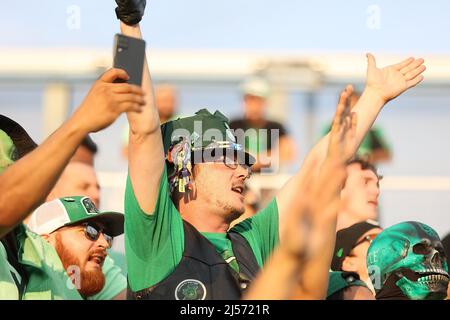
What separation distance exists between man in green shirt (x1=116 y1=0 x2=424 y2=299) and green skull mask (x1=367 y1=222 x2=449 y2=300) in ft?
1.31

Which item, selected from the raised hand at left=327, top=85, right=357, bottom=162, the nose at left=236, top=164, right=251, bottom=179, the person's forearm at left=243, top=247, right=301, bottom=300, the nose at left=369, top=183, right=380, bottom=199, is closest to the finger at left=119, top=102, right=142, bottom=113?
the raised hand at left=327, top=85, right=357, bottom=162

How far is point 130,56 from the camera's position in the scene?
315cm

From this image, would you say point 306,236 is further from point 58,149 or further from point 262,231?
point 262,231

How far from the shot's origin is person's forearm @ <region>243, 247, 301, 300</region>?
8.16 ft

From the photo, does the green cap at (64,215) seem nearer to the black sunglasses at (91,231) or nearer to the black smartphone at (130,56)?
the black sunglasses at (91,231)

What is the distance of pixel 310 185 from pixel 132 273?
1.29m

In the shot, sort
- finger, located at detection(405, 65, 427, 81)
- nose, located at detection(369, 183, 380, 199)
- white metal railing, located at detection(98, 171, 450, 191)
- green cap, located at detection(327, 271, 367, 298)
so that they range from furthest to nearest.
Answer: white metal railing, located at detection(98, 171, 450, 191) → nose, located at detection(369, 183, 380, 199) → finger, located at detection(405, 65, 427, 81) → green cap, located at detection(327, 271, 367, 298)

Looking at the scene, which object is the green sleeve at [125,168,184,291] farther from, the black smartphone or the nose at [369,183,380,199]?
the nose at [369,183,380,199]

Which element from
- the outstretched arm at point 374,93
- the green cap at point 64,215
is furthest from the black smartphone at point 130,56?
the green cap at point 64,215

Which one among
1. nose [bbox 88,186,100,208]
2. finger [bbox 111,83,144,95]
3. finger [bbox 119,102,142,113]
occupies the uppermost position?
finger [bbox 111,83,144,95]
